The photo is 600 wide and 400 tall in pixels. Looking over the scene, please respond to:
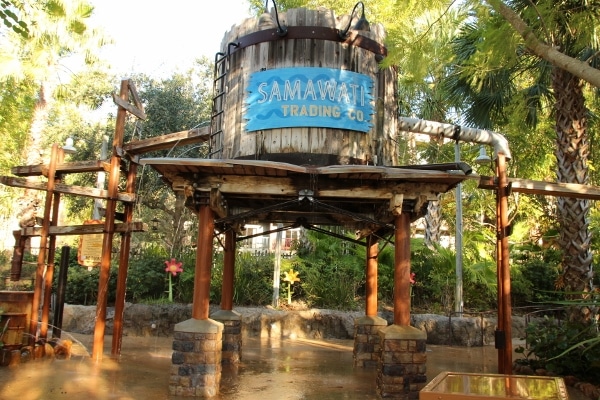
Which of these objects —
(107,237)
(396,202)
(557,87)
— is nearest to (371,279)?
(396,202)

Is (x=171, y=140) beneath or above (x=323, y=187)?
above

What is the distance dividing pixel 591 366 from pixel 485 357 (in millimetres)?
3828

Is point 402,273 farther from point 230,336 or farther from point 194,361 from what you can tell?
point 230,336

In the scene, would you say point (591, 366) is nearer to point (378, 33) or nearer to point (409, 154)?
Result: point (378, 33)

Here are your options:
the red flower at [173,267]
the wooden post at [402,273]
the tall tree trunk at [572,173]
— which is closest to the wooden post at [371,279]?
the wooden post at [402,273]

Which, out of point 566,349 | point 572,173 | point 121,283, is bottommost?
point 566,349

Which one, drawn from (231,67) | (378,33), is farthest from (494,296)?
(231,67)

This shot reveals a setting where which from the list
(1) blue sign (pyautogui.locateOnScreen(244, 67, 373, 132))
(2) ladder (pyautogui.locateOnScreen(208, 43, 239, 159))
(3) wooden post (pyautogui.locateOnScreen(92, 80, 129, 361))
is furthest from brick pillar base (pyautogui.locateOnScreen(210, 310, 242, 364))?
(1) blue sign (pyautogui.locateOnScreen(244, 67, 373, 132))

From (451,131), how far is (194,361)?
20.4 feet

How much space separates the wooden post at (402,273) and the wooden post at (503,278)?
6.51 feet

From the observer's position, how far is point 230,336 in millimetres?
10484

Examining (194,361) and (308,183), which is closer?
(194,361)

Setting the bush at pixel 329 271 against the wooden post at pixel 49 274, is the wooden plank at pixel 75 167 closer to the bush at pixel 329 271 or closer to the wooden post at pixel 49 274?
the wooden post at pixel 49 274

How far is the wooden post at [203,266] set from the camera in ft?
25.9
